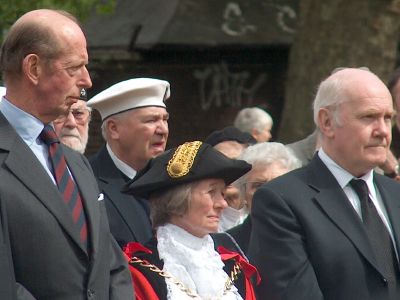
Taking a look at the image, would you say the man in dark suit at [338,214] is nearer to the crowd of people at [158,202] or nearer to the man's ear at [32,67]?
the crowd of people at [158,202]

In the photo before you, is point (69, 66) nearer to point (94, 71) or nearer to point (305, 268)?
point (305, 268)

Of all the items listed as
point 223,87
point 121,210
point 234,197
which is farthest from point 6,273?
point 223,87

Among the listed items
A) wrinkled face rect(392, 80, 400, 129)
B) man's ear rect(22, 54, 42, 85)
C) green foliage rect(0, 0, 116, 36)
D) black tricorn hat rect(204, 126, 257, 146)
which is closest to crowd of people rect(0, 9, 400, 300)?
man's ear rect(22, 54, 42, 85)

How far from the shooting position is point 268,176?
26.0 feet

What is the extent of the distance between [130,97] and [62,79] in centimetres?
208

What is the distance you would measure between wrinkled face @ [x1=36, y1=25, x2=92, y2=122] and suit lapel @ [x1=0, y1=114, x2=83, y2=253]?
0.61 ft

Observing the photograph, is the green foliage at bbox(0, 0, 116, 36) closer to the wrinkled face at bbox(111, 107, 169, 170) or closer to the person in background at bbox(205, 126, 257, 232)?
the person in background at bbox(205, 126, 257, 232)

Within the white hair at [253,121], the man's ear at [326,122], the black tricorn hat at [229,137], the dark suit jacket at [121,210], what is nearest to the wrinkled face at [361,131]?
the man's ear at [326,122]

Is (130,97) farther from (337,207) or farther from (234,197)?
(337,207)

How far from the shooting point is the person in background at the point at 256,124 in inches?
487

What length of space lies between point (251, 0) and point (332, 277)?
1065 centimetres

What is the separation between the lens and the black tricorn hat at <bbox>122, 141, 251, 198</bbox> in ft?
20.2

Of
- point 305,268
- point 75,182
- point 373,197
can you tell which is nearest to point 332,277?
point 305,268

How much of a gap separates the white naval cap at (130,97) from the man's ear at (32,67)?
6.66 ft
